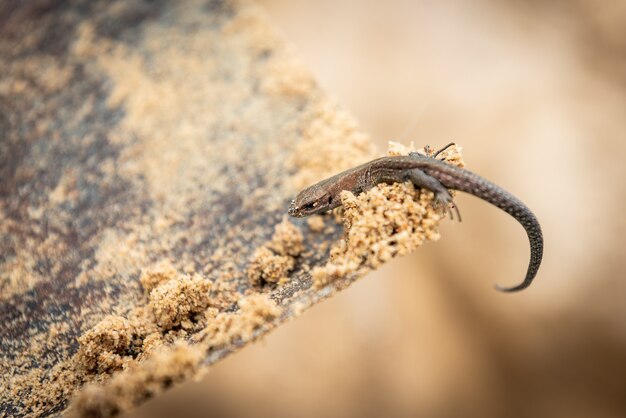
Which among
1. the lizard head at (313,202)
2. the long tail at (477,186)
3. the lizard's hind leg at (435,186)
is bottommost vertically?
the lizard head at (313,202)

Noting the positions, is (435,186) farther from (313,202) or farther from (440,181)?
(313,202)

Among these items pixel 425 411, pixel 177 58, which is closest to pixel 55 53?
pixel 177 58

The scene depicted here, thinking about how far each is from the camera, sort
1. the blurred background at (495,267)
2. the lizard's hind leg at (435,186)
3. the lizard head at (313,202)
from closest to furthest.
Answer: the lizard's hind leg at (435,186) < the lizard head at (313,202) < the blurred background at (495,267)

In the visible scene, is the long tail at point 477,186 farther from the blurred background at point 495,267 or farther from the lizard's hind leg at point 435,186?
the blurred background at point 495,267

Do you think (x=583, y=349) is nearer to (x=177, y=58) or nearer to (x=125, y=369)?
(x=125, y=369)

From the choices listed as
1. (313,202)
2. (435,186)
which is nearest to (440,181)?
(435,186)

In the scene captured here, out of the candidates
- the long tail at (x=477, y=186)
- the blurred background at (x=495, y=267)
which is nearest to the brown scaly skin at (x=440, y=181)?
the long tail at (x=477, y=186)
